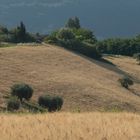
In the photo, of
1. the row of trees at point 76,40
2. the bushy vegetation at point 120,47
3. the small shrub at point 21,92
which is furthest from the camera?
the bushy vegetation at point 120,47

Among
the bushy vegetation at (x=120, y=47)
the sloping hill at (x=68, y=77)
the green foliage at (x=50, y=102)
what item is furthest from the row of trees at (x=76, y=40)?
the green foliage at (x=50, y=102)

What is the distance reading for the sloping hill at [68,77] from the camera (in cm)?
5012

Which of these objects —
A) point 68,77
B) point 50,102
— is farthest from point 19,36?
point 50,102

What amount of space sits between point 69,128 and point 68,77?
52048 mm

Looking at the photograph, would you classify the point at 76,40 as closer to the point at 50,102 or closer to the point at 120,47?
the point at 120,47

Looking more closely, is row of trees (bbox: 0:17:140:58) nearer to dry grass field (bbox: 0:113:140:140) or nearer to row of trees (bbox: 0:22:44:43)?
row of trees (bbox: 0:22:44:43)

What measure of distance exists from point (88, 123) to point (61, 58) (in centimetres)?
6530

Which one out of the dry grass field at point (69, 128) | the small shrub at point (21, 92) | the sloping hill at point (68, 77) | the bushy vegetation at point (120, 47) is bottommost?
the bushy vegetation at point (120, 47)

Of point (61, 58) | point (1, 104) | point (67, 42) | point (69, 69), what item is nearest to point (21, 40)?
point (67, 42)

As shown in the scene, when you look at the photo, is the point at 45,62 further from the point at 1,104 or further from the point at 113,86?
the point at 1,104

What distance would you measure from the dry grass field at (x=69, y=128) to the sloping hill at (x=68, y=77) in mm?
25015

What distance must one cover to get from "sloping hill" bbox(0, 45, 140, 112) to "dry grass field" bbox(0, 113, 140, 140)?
25.0m

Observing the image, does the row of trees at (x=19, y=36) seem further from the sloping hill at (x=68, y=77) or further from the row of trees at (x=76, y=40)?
the sloping hill at (x=68, y=77)

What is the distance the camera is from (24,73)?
6044cm
